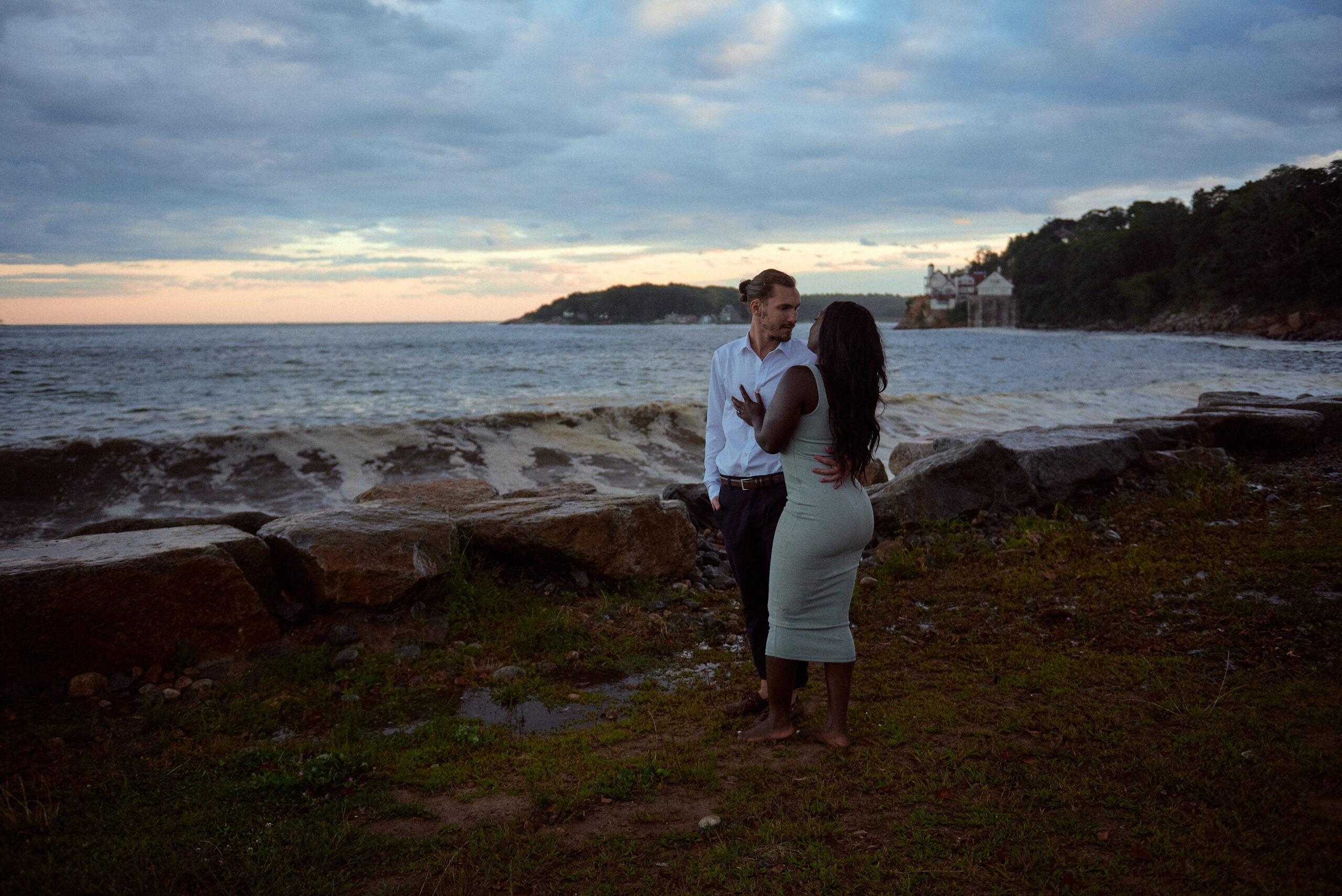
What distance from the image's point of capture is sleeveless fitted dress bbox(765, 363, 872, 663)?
3672 mm

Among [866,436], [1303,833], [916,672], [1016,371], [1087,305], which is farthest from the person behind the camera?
[1087,305]

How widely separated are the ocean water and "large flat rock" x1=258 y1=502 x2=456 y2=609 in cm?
730

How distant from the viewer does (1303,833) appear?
9.25ft

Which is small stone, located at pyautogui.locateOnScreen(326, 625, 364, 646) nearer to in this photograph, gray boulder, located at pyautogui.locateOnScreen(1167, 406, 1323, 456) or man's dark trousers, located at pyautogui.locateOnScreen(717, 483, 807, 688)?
man's dark trousers, located at pyautogui.locateOnScreen(717, 483, 807, 688)

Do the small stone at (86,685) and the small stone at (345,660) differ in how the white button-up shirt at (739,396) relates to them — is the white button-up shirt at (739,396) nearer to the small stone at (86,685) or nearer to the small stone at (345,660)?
the small stone at (345,660)

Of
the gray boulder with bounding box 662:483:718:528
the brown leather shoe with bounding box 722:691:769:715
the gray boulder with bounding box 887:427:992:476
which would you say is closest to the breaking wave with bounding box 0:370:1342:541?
the gray boulder with bounding box 662:483:718:528

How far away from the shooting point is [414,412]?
23.2 metres

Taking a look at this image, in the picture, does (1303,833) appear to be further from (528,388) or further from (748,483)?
(528,388)

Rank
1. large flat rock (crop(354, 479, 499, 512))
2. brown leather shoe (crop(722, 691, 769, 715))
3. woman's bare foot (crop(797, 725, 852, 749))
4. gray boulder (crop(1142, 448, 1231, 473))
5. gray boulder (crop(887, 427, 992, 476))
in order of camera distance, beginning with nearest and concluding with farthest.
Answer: woman's bare foot (crop(797, 725, 852, 749)) < brown leather shoe (crop(722, 691, 769, 715)) < large flat rock (crop(354, 479, 499, 512)) < gray boulder (crop(1142, 448, 1231, 473)) < gray boulder (crop(887, 427, 992, 476))

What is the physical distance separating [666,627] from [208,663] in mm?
3130

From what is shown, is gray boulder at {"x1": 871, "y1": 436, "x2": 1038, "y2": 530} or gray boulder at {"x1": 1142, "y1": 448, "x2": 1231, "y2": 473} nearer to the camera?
gray boulder at {"x1": 871, "y1": 436, "x2": 1038, "y2": 530}

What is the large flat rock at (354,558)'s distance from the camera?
5523 millimetres

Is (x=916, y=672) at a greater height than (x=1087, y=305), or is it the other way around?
(x=1087, y=305)

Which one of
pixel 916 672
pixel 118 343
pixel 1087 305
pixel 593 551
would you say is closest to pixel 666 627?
pixel 593 551
